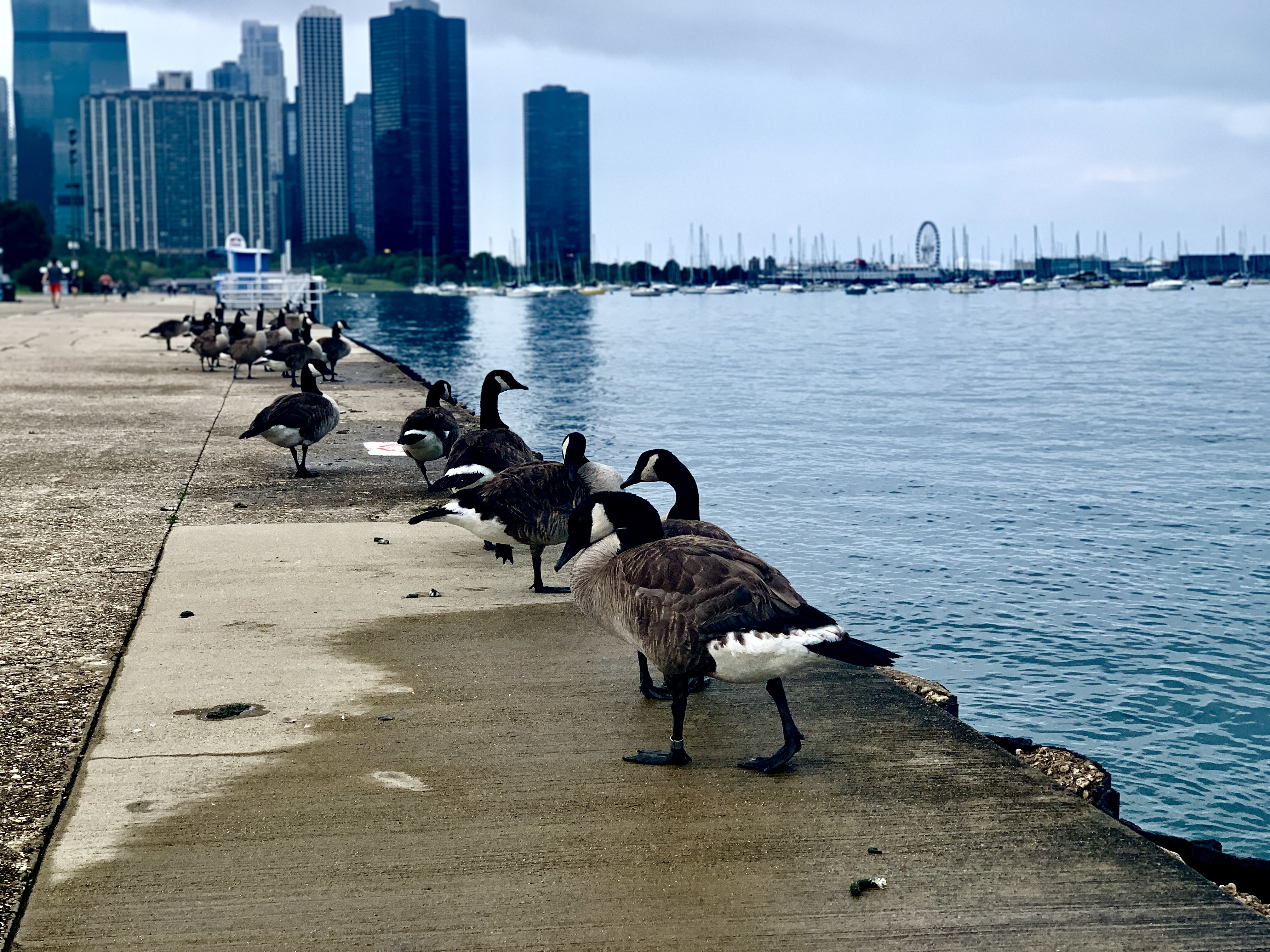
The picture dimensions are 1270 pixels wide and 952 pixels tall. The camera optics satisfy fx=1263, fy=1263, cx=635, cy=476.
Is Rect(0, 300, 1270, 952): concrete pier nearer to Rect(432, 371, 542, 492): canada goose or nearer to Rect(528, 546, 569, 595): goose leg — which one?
Rect(528, 546, 569, 595): goose leg

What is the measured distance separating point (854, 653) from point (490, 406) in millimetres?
7826

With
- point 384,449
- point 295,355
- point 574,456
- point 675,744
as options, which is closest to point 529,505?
point 574,456

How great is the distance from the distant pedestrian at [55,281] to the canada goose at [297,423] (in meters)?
69.4

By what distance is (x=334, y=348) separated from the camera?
1171 inches

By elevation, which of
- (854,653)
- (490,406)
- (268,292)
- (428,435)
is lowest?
(854,653)

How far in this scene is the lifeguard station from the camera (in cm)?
6856

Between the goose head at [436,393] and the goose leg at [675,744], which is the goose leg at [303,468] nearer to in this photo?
the goose head at [436,393]

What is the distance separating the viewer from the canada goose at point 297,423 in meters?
13.4

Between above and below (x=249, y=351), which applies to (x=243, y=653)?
below

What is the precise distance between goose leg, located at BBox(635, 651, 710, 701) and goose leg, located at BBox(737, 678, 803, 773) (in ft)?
2.88

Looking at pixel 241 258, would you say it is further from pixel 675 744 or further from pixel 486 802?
pixel 486 802

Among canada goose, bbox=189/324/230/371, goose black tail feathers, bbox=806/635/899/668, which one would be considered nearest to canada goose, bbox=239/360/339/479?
goose black tail feathers, bbox=806/635/899/668

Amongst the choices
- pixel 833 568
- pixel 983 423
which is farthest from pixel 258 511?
pixel 983 423

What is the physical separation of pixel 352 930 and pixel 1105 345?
8205cm
